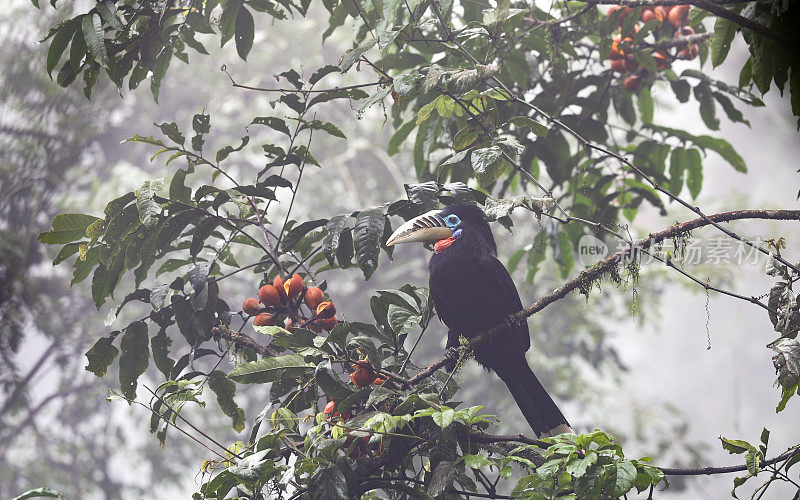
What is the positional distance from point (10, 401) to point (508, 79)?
3.67 meters

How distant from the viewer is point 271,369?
1124mm

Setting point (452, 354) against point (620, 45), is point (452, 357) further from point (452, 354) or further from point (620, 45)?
point (620, 45)

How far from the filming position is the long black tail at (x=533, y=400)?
1.48 metres

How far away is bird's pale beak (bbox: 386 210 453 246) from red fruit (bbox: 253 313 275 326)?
27 cm

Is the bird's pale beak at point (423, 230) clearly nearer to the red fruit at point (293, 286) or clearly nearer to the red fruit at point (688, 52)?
the red fruit at point (293, 286)

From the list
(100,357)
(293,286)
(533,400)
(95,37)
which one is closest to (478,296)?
(533,400)

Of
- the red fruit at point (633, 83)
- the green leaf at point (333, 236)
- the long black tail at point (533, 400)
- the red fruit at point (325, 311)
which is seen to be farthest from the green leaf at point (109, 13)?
the red fruit at point (633, 83)

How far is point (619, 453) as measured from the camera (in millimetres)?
931

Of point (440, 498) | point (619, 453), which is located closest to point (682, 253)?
point (619, 453)

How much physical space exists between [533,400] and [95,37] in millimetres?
1150

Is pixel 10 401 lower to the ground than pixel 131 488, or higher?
lower

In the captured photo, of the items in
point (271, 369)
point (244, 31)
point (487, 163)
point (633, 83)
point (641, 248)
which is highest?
point (244, 31)

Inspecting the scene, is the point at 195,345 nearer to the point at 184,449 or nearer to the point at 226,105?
the point at 184,449

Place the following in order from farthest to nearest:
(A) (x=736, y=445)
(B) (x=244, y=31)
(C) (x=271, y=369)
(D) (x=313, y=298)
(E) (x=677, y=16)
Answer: (E) (x=677, y=16), (B) (x=244, y=31), (D) (x=313, y=298), (C) (x=271, y=369), (A) (x=736, y=445)
